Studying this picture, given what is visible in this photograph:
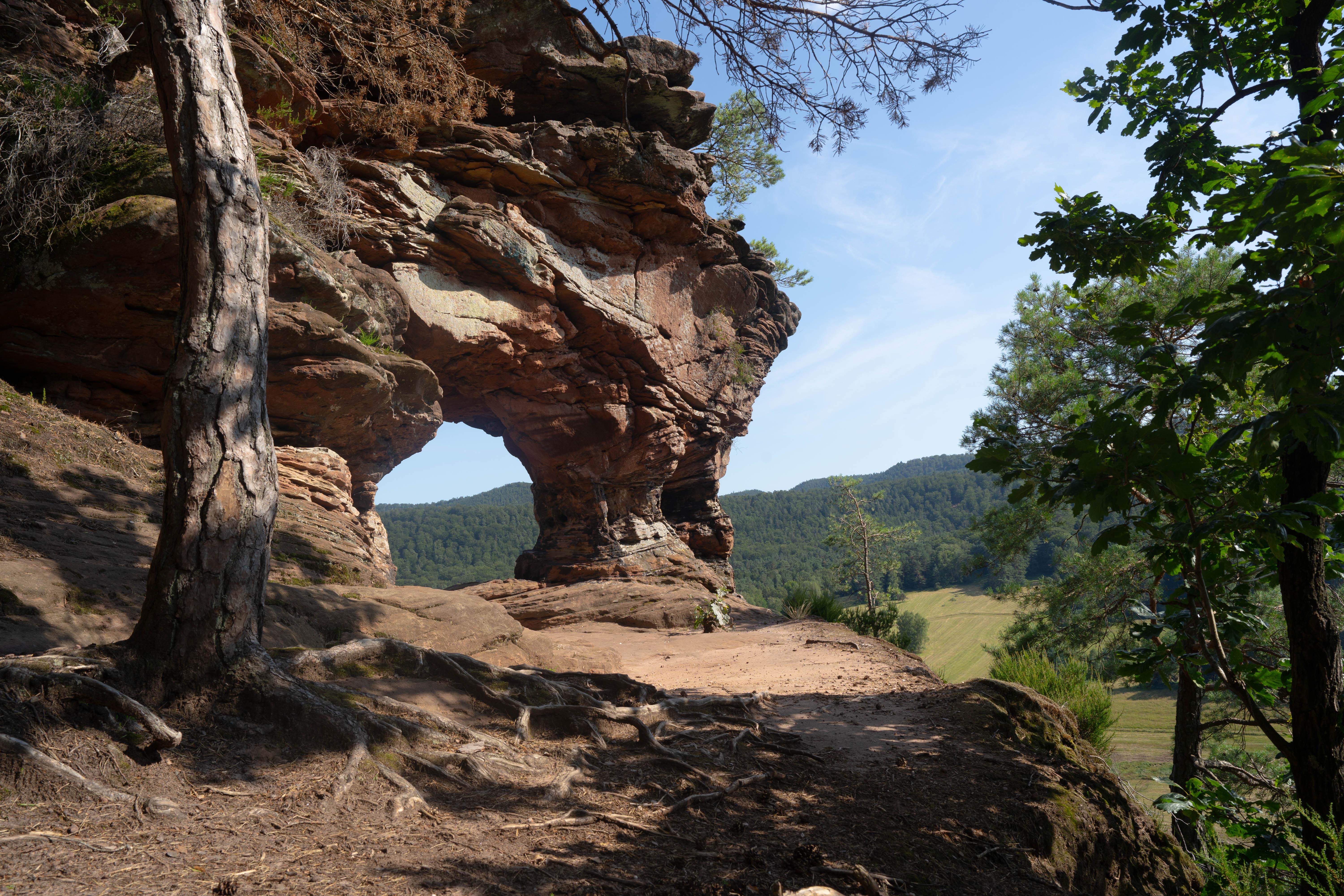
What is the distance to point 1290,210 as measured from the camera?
2443 mm

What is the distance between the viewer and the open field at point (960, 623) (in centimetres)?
5616

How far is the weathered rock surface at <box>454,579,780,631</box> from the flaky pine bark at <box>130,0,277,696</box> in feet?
31.0

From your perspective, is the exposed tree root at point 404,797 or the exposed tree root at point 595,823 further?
the exposed tree root at point 595,823

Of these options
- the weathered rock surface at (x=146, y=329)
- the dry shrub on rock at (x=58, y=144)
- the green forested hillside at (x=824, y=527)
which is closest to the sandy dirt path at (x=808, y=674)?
the weathered rock surface at (x=146, y=329)

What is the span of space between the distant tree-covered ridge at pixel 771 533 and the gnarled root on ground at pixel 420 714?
25607 millimetres

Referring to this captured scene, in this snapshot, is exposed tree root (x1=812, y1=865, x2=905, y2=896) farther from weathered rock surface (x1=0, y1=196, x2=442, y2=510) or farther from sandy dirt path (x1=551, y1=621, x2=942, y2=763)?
weathered rock surface (x1=0, y1=196, x2=442, y2=510)

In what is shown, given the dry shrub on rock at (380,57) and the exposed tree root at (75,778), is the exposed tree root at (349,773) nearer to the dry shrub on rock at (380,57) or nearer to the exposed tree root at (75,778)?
the exposed tree root at (75,778)

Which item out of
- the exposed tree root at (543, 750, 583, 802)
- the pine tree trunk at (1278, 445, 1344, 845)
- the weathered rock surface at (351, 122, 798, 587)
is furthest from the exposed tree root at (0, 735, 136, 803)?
the weathered rock surface at (351, 122, 798, 587)

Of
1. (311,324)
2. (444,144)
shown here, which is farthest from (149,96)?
(444,144)

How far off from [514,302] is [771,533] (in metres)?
75.8

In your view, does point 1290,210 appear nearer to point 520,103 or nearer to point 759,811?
point 759,811

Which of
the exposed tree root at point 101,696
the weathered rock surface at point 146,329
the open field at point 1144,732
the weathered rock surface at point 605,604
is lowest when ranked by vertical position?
the open field at point 1144,732

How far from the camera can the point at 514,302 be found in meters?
14.8

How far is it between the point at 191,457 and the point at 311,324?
6329 mm
